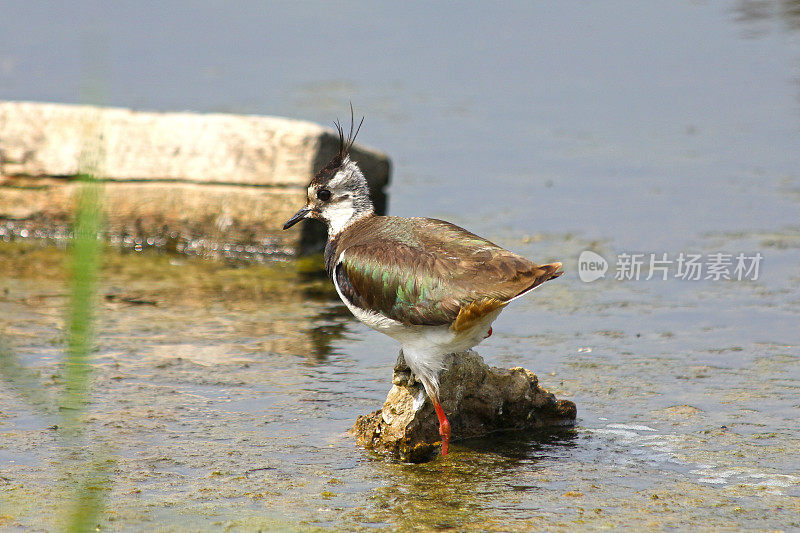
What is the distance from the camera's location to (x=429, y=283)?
5211mm

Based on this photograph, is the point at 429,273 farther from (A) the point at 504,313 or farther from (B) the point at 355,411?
(A) the point at 504,313

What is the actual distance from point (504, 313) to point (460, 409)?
7.46 ft

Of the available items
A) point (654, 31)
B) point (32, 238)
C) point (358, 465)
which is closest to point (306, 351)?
point (358, 465)

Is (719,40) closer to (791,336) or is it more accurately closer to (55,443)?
(791,336)

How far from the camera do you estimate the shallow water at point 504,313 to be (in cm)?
495

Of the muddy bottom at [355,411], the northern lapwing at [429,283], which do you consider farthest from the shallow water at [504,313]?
the northern lapwing at [429,283]

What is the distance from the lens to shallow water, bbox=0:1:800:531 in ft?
16.3

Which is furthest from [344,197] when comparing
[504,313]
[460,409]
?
[504,313]

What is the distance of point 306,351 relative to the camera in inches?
282

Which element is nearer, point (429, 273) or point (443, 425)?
point (429, 273)

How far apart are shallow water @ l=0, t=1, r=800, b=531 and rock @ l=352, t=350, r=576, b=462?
12 cm

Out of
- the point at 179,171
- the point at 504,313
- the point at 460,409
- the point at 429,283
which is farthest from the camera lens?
the point at 179,171

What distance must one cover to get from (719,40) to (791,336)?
8150 mm

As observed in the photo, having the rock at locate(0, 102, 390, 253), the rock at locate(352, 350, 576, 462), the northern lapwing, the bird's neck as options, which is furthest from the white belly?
the rock at locate(0, 102, 390, 253)
